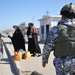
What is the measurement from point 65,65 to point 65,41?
13.8 inches

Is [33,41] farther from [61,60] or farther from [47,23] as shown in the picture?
[47,23]

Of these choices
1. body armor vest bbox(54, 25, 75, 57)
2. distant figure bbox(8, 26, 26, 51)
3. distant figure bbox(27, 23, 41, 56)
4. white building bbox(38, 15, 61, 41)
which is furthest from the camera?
white building bbox(38, 15, 61, 41)

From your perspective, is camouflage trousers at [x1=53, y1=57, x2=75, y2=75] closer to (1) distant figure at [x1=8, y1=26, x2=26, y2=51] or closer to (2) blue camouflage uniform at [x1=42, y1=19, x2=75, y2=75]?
(2) blue camouflage uniform at [x1=42, y1=19, x2=75, y2=75]

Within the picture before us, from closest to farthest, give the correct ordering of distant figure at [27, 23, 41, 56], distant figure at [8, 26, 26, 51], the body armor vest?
the body armor vest < distant figure at [27, 23, 41, 56] < distant figure at [8, 26, 26, 51]

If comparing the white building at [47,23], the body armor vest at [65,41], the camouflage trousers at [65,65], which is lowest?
the white building at [47,23]

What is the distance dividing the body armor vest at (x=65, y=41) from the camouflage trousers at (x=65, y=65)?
76 mm

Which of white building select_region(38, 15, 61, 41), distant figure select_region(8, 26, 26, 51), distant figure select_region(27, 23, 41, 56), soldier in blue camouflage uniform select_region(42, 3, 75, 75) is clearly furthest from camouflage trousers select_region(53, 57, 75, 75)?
white building select_region(38, 15, 61, 41)

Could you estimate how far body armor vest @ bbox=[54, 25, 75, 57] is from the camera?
4199 mm

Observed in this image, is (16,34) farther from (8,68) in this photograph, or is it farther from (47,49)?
(47,49)

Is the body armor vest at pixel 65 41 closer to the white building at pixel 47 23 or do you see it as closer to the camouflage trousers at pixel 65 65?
the camouflage trousers at pixel 65 65

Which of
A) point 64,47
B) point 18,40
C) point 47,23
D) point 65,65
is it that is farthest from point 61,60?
point 47,23

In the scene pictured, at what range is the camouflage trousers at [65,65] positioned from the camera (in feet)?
13.8

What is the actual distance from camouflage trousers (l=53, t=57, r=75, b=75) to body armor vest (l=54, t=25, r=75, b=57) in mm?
76

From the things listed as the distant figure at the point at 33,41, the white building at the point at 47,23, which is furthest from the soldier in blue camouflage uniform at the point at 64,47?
the white building at the point at 47,23
